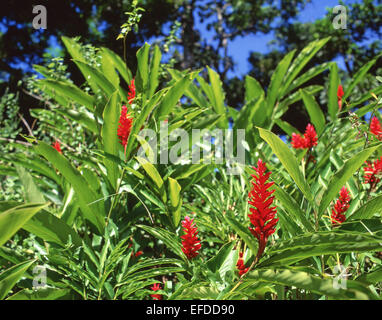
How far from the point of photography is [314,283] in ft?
2.02

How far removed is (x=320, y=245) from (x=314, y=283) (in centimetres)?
10

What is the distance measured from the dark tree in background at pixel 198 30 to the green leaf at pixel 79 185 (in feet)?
8.20

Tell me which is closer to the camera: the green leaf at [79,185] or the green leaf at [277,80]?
the green leaf at [79,185]

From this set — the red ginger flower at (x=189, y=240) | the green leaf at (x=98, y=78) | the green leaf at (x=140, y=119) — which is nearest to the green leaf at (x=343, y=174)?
the red ginger flower at (x=189, y=240)

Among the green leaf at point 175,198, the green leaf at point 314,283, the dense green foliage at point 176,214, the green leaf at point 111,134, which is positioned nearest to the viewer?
the green leaf at point 314,283

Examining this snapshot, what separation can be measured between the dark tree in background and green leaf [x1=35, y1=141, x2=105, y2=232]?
2500mm

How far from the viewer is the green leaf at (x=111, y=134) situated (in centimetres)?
115

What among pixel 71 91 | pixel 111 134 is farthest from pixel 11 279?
pixel 71 91

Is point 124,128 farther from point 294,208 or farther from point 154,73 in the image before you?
point 294,208

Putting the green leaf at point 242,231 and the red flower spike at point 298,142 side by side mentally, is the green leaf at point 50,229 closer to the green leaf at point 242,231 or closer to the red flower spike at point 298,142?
the green leaf at point 242,231

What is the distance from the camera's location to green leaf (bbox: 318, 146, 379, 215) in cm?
79

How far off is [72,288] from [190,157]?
2.03 feet

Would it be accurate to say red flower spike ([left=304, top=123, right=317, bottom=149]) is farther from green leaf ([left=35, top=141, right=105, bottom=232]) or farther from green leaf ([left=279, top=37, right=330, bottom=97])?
green leaf ([left=35, top=141, right=105, bottom=232])
